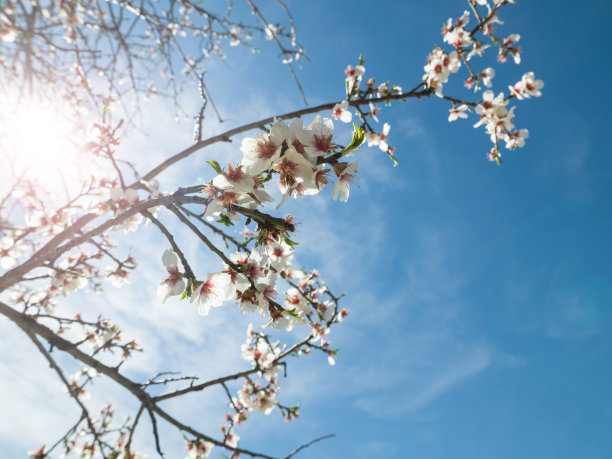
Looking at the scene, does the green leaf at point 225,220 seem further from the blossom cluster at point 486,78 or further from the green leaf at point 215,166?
the blossom cluster at point 486,78

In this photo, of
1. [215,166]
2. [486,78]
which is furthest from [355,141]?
[486,78]

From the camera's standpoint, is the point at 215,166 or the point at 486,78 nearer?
the point at 215,166

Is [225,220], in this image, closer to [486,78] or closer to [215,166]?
[215,166]

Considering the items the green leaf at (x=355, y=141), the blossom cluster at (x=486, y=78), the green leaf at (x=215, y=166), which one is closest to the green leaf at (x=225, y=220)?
the green leaf at (x=215, y=166)

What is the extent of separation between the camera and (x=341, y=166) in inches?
48.9

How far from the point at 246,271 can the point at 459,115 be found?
3.54 meters

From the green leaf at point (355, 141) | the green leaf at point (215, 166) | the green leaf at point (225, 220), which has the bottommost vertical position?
the green leaf at point (225, 220)

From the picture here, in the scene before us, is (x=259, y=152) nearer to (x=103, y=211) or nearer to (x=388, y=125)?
(x=103, y=211)

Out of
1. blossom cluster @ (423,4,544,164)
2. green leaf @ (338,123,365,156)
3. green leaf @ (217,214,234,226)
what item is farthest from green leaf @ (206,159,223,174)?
blossom cluster @ (423,4,544,164)

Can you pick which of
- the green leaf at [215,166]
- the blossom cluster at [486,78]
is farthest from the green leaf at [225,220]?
the blossom cluster at [486,78]

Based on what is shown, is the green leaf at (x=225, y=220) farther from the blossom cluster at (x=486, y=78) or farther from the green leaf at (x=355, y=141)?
the blossom cluster at (x=486, y=78)

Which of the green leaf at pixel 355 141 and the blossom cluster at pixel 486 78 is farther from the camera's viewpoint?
the blossom cluster at pixel 486 78

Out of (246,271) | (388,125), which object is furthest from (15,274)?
(388,125)

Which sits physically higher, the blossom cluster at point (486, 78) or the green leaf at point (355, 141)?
the blossom cluster at point (486, 78)
